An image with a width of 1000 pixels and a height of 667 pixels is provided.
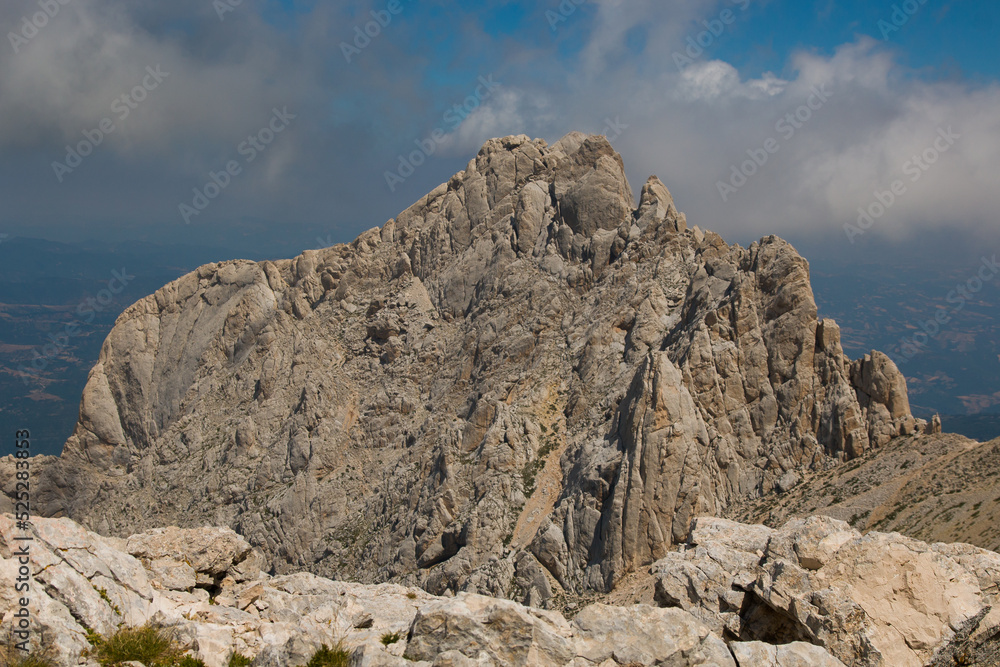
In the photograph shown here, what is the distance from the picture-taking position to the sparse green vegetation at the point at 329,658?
2022 centimetres

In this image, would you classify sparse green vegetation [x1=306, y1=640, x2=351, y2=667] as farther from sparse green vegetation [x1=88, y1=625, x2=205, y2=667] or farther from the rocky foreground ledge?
sparse green vegetation [x1=88, y1=625, x2=205, y2=667]

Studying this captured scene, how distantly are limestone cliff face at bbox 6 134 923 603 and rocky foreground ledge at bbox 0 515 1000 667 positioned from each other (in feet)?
104

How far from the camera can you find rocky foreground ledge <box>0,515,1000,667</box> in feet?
64.6

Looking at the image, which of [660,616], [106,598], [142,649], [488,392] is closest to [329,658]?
[142,649]

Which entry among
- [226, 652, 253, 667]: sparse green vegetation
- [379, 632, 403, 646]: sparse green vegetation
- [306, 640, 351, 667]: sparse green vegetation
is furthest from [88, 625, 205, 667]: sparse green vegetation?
[379, 632, 403, 646]: sparse green vegetation

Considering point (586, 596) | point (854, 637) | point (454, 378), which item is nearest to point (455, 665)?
point (854, 637)

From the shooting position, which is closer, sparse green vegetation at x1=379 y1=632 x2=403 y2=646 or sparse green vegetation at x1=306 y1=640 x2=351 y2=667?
sparse green vegetation at x1=306 y1=640 x2=351 y2=667

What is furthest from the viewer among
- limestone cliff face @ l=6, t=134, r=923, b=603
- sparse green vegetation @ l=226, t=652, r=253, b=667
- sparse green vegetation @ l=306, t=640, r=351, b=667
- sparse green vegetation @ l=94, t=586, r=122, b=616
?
limestone cliff face @ l=6, t=134, r=923, b=603

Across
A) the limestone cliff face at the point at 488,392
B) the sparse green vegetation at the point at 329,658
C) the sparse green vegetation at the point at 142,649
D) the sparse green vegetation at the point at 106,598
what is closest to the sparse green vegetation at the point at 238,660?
the sparse green vegetation at the point at 142,649

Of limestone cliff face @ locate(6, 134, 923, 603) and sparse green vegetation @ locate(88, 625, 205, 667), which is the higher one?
limestone cliff face @ locate(6, 134, 923, 603)

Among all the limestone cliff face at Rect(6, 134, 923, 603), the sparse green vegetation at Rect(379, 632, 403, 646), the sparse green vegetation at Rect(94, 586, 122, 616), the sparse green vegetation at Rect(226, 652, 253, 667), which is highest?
the limestone cliff face at Rect(6, 134, 923, 603)

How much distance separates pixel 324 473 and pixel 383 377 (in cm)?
1454

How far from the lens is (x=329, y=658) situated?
20.5m

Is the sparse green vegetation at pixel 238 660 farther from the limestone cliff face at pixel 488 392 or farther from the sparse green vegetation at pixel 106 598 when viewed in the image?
the limestone cliff face at pixel 488 392
